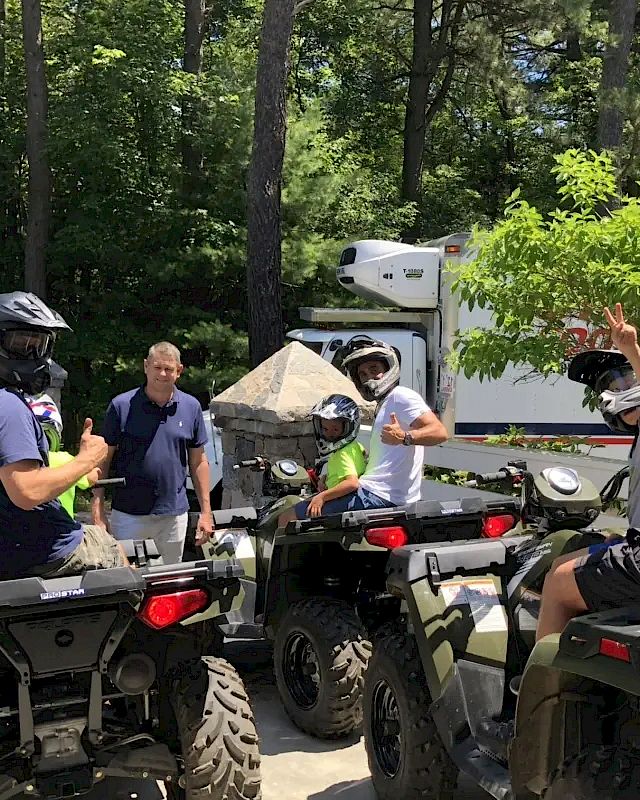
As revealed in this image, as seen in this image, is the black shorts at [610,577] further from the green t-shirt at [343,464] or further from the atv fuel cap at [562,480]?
the green t-shirt at [343,464]

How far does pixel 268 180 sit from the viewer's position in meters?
12.4

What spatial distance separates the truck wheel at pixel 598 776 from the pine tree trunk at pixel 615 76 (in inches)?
589

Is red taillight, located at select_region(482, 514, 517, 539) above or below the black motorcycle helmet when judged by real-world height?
below

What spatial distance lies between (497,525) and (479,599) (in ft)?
3.88

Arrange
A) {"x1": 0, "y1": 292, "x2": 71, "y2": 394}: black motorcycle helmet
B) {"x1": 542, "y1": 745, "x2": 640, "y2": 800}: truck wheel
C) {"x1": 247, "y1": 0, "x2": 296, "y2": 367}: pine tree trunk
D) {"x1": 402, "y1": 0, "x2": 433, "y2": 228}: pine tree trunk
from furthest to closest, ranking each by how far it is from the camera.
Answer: {"x1": 402, "y1": 0, "x2": 433, "y2": 228}: pine tree trunk, {"x1": 247, "y1": 0, "x2": 296, "y2": 367}: pine tree trunk, {"x1": 0, "y1": 292, "x2": 71, "y2": 394}: black motorcycle helmet, {"x1": 542, "y1": 745, "x2": 640, "y2": 800}: truck wheel

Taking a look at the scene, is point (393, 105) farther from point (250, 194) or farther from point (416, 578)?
point (416, 578)

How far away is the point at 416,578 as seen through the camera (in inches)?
132

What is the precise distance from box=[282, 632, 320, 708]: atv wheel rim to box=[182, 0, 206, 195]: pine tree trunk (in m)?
12.7

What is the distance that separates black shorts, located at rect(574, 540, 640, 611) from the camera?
7.67ft

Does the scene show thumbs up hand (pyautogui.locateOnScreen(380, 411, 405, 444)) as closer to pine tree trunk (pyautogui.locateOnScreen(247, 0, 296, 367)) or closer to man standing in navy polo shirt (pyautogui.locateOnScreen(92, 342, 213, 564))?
man standing in navy polo shirt (pyautogui.locateOnScreen(92, 342, 213, 564))

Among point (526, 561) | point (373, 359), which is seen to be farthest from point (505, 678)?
point (373, 359)

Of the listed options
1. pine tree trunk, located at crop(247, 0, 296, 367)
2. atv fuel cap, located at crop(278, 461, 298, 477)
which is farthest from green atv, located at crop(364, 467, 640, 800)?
pine tree trunk, located at crop(247, 0, 296, 367)

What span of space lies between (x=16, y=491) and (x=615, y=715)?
1.81 metres

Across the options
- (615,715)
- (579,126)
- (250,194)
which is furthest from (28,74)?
(615,715)
